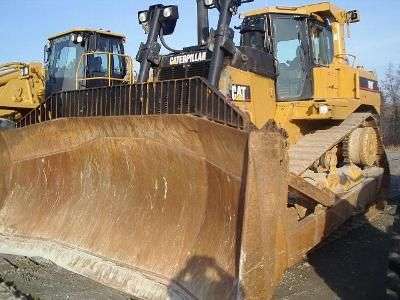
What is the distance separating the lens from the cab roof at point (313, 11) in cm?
660

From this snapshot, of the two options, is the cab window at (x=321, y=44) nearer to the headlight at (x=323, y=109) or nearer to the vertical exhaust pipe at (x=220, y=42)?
the headlight at (x=323, y=109)

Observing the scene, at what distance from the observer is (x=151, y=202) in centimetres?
476

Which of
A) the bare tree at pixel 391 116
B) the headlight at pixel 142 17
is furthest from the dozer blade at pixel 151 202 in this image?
the bare tree at pixel 391 116

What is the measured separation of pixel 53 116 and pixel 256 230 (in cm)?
295

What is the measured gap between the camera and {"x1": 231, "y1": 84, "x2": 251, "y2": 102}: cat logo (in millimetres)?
5703

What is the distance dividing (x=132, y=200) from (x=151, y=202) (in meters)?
0.27

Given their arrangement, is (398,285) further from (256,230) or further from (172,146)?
(172,146)

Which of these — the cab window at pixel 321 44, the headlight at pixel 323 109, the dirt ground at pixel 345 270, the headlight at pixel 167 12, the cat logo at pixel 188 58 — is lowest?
the dirt ground at pixel 345 270

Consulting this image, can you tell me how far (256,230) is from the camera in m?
3.56

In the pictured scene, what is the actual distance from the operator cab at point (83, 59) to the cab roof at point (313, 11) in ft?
17.5

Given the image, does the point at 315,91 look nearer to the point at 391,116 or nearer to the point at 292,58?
the point at 292,58

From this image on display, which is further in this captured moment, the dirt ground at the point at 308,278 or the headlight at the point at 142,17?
the headlight at the point at 142,17

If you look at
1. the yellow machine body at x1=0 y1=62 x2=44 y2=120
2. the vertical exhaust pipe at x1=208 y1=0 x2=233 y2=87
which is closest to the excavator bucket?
the vertical exhaust pipe at x1=208 y1=0 x2=233 y2=87

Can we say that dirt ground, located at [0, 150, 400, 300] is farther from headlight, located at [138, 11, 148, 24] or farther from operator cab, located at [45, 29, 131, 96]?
operator cab, located at [45, 29, 131, 96]
